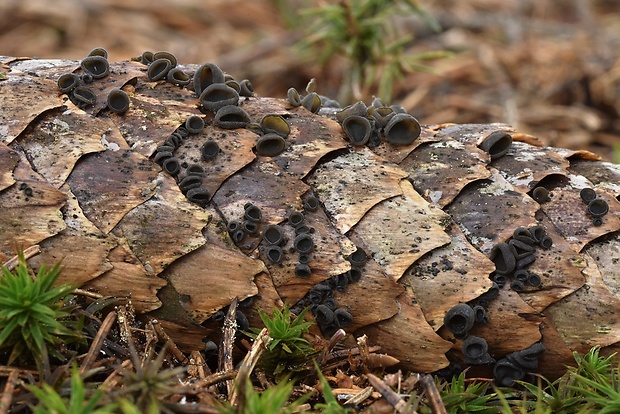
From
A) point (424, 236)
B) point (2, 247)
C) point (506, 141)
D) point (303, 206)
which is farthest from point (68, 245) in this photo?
point (506, 141)

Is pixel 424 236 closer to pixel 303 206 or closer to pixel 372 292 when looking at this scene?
pixel 372 292

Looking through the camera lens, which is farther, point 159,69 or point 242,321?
point 159,69

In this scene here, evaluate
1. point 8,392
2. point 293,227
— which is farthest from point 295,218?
point 8,392

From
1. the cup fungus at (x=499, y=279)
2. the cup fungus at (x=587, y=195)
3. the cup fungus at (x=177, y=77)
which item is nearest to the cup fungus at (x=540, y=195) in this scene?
the cup fungus at (x=587, y=195)

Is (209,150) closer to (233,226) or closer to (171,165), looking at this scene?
(171,165)

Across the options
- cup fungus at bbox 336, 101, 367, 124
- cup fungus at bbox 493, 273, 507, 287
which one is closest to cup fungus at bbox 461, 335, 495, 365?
cup fungus at bbox 493, 273, 507, 287

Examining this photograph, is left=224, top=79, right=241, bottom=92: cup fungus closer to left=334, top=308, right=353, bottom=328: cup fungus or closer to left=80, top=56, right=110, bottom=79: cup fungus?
left=80, top=56, right=110, bottom=79: cup fungus

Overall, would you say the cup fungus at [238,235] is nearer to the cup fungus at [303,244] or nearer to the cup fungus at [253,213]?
the cup fungus at [253,213]

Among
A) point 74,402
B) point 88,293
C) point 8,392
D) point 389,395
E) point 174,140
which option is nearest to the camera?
point 74,402
